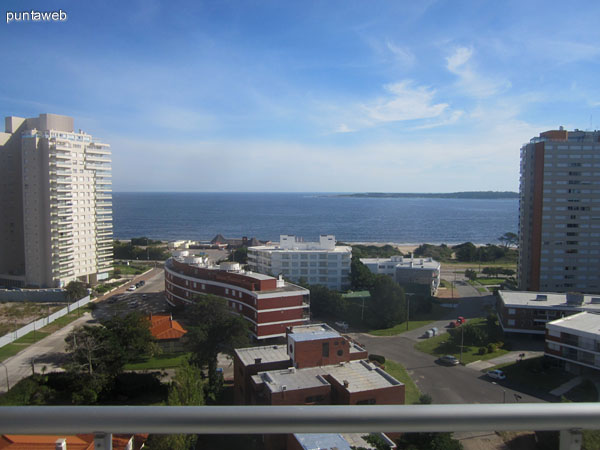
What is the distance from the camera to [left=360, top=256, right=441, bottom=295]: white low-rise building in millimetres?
22062

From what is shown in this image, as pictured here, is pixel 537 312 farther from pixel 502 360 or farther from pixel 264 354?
pixel 264 354

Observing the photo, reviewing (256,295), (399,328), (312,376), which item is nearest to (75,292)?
(256,295)

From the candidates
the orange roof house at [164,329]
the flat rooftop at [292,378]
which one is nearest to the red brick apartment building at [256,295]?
the orange roof house at [164,329]

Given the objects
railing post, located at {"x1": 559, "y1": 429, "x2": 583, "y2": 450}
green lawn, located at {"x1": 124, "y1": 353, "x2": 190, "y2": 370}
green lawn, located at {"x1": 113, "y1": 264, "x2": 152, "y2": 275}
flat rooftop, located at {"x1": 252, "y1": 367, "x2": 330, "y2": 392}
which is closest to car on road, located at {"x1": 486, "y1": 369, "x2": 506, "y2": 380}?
flat rooftop, located at {"x1": 252, "y1": 367, "x2": 330, "y2": 392}

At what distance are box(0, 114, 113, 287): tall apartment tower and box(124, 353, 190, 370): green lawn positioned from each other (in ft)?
38.7

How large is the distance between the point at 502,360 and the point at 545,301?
4200mm

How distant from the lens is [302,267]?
22.5 meters

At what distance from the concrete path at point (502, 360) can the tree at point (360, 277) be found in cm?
811

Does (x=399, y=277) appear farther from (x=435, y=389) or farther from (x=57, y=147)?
(x=57, y=147)

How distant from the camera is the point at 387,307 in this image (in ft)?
55.5

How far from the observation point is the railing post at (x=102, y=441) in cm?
89

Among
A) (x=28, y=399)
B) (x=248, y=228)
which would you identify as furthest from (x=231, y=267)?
(x=248, y=228)

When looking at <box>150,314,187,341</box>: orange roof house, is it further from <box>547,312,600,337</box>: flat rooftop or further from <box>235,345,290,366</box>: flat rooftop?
<box>547,312,600,337</box>: flat rooftop

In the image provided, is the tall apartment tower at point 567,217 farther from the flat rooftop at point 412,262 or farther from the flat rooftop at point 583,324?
the flat rooftop at point 583,324
